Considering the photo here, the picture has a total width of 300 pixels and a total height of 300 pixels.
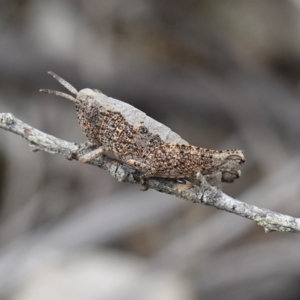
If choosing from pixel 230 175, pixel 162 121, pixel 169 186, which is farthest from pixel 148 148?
pixel 162 121

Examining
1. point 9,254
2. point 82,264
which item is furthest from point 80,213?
point 9,254

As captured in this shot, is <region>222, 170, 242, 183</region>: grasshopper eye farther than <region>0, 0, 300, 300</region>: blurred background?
No

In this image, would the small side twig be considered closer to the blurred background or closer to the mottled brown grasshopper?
the mottled brown grasshopper

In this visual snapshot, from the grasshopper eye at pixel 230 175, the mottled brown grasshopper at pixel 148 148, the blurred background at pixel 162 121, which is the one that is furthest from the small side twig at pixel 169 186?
the blurred background at pixel 162 121

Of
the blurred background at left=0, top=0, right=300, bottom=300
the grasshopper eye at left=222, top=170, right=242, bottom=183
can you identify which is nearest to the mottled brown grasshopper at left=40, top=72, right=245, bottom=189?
the grasshopper eye at left=222, top=170, right=242, bottom=183

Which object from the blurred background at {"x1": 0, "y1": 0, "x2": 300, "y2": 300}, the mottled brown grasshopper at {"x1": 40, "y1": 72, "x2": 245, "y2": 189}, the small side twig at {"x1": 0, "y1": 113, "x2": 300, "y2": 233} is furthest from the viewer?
the blurred background at {"x1": 0, "y1": 0, "x2": 300, "y2": 300}

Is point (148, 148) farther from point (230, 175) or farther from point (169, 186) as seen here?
point (230, 175)
